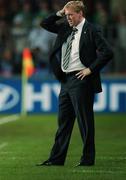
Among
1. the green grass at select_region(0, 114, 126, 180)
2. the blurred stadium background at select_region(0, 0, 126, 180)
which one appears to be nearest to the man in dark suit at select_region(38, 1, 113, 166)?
the green grass at select_region(0, 114, 126, 180)

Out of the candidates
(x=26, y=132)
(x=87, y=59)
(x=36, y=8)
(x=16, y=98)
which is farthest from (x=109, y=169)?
(x=36, y=8)

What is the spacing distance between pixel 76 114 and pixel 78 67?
670mm

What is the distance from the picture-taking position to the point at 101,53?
12.2 metres

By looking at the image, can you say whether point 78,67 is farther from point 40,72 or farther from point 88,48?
point 40,72

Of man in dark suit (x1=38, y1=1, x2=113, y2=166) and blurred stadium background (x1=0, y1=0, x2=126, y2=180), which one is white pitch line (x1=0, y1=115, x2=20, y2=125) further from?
man in dark suit (x1=38, y1=1, x2=113, y2=166)

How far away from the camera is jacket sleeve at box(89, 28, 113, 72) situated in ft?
40.0

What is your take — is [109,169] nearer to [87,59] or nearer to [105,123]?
[87,59]

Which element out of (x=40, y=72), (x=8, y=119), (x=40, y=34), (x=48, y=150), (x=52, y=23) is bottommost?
(x=8, y=119)

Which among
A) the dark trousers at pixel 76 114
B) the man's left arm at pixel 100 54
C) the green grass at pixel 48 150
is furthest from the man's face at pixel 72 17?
the green grass at pixel 48 150

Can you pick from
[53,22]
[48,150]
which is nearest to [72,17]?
[53,22]

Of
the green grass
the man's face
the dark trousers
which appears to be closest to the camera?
the green grass

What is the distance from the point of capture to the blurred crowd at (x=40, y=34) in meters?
25.4

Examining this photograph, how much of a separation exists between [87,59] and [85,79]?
11.2 inches

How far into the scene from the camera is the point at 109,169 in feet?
40.2
